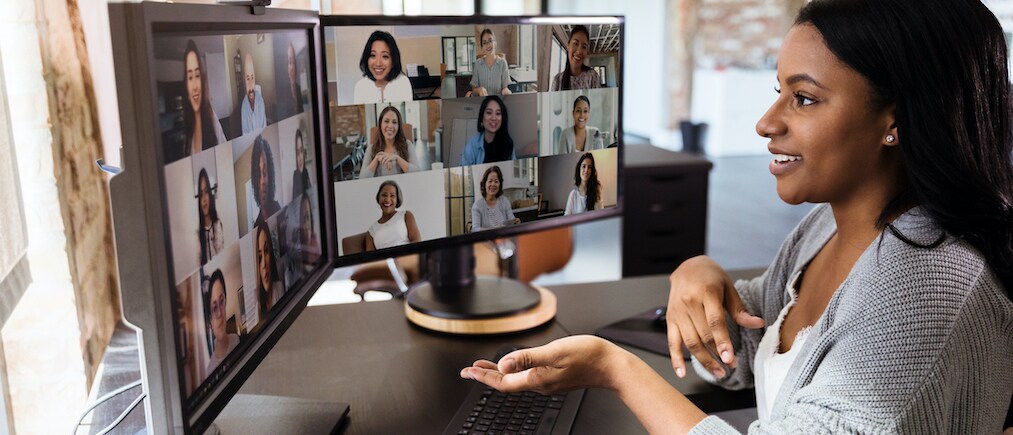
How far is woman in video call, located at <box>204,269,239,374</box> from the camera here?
775 millimetres

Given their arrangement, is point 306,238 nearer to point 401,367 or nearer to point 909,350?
point 401,367

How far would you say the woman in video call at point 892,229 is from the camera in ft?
2.67

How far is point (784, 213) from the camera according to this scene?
5.26 meters

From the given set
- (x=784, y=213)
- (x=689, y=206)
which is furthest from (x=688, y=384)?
(x=784, y=213)

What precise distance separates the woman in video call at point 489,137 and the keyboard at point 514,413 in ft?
1.18

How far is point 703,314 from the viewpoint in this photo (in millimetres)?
1173

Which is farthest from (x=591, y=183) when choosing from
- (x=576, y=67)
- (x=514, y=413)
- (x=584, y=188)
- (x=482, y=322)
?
(x=514, y=413)

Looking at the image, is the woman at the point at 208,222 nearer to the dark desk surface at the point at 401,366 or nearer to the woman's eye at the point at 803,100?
the dark desk surface at the point at 401,366

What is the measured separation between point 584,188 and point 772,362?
0.48 meters

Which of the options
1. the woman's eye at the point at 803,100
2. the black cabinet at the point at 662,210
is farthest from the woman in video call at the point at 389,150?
the black cabinet at the point at 662,210

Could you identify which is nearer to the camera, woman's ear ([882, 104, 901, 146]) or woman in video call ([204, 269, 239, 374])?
woman in video call ([204, 269, 239, 374])

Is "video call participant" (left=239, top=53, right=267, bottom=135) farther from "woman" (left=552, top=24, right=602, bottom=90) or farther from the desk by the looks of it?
"woman" (left=552, top=24, right=602, bottom=90)

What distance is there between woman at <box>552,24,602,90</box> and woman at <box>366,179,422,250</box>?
0.32m

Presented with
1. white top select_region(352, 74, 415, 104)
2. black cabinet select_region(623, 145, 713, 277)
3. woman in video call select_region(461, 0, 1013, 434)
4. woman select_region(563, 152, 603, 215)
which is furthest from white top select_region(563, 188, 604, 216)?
black cabinet select_region(623, 145, 713, 277)
